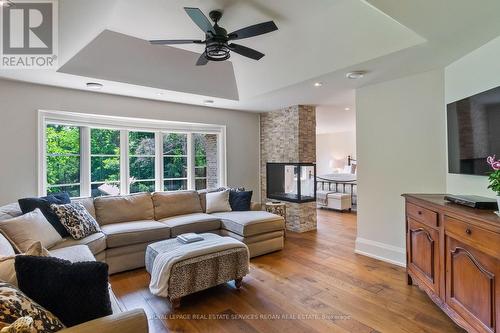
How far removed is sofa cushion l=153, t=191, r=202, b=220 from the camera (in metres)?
3.95

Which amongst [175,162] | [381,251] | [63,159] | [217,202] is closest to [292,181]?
[217,202]

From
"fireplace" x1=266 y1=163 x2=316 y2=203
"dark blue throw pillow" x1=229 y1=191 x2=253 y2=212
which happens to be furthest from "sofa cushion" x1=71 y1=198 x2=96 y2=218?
"fireplace" x1=266 y1=163 x2=316 y2=203

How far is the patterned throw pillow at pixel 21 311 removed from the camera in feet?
3.13

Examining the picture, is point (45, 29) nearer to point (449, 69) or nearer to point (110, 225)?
point (110, 225)

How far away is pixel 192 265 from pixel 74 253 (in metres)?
1.11

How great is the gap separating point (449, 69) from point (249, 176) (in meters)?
3.71

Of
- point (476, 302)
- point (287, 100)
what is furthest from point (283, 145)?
point (476, 302)

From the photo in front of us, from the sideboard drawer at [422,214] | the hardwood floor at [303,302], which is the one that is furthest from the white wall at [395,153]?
the sideboard drawer at [422,214]

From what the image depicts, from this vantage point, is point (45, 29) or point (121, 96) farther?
point (121, 96)

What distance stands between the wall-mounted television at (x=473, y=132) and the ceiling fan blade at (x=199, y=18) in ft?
7.91

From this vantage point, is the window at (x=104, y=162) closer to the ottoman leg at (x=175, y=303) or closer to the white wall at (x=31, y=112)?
the white wall at (x=31, y=112)

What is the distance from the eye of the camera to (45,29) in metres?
2.35

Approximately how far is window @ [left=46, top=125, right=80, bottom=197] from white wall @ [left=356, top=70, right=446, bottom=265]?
418cm

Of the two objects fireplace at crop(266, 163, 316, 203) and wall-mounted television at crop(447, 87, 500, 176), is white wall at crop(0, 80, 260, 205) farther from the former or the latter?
wall-mounted television at crop(447, 87, 500, 176)
